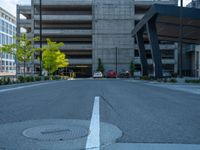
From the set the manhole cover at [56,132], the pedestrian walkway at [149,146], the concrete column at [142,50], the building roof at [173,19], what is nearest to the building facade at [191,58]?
the building roof at [173,19]

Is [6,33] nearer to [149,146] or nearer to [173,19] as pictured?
[173,19]

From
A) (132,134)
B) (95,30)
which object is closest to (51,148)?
(132,134)

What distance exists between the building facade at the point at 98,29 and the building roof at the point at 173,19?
2684cm

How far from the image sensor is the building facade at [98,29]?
70938 millimetres

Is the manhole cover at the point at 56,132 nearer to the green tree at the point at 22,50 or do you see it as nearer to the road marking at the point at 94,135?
the road marking at the point at 94,135

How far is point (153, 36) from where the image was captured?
109 ft

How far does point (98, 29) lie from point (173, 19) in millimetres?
40978

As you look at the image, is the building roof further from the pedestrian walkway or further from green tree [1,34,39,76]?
the pedestrian walkway

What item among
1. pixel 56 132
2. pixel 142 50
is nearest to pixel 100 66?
pixel 142 50

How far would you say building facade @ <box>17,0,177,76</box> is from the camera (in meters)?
70.9

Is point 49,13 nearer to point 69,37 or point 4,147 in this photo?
point 69,37

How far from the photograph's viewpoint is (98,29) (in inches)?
2837

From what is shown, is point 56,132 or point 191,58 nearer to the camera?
point 56,132

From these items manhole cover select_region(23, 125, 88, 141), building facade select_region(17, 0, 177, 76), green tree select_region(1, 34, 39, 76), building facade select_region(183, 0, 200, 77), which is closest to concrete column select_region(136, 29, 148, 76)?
green tree select_region(1, 34, 39, 76)
